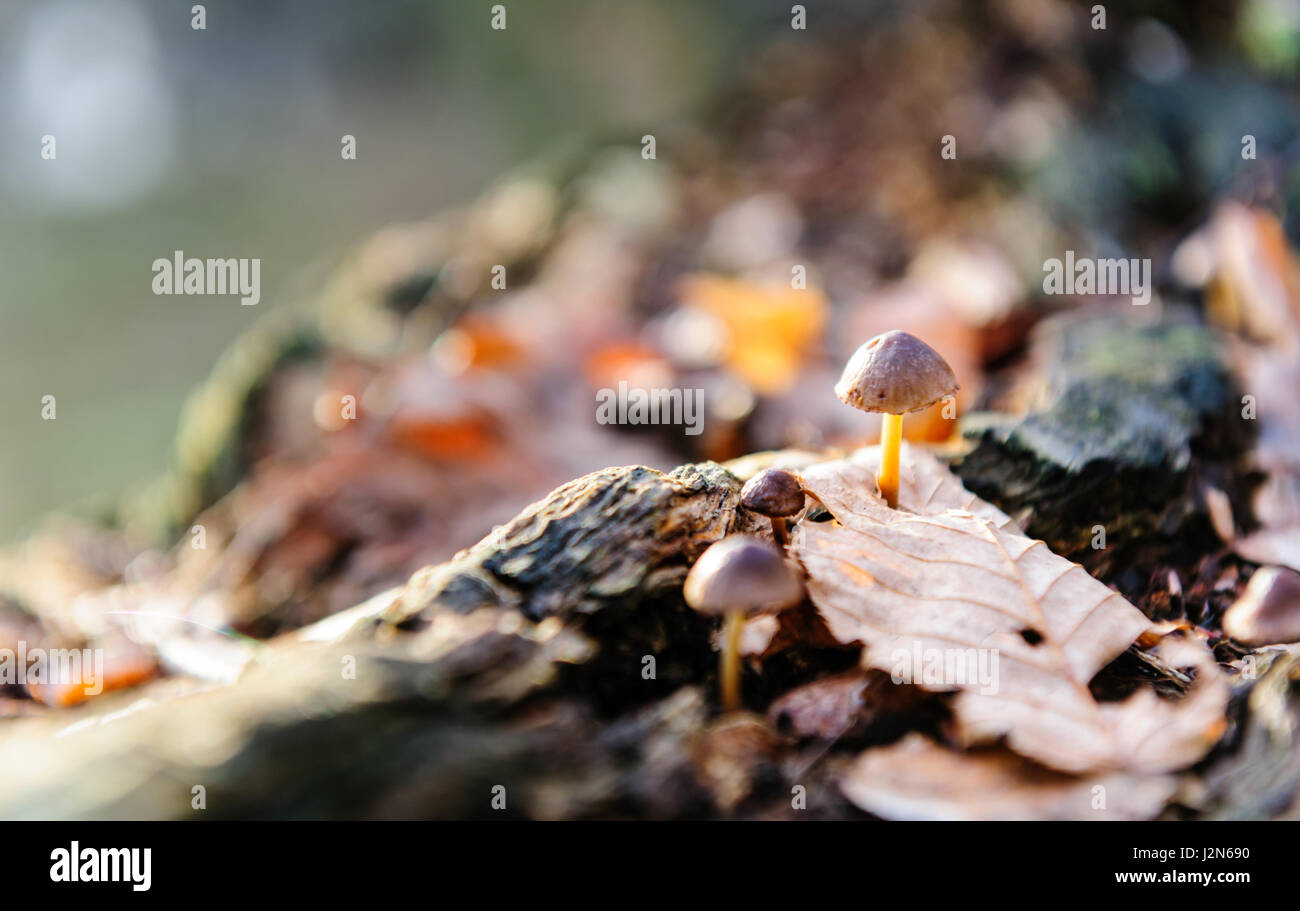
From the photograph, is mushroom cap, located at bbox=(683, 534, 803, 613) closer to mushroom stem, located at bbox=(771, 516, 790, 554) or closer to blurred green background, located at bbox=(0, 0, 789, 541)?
mushroom stem, located at bbox=(771, 516, 790, 554)

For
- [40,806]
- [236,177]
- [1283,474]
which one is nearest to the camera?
[40,806]

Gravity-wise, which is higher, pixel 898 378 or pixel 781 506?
pixel 898 378

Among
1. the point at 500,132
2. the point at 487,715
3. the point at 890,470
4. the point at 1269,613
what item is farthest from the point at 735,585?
the point at 500,132

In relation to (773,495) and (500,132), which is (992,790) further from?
(500,132)

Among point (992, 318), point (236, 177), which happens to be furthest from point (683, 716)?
point (236, 177)

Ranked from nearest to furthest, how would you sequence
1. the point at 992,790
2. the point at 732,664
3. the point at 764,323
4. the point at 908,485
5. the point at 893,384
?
the point at 992,790 < the point at 732,664 < the point at 893,384 < the point at 908,485 < the point at 764,323

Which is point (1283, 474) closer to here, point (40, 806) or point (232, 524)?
point (40, 806)
